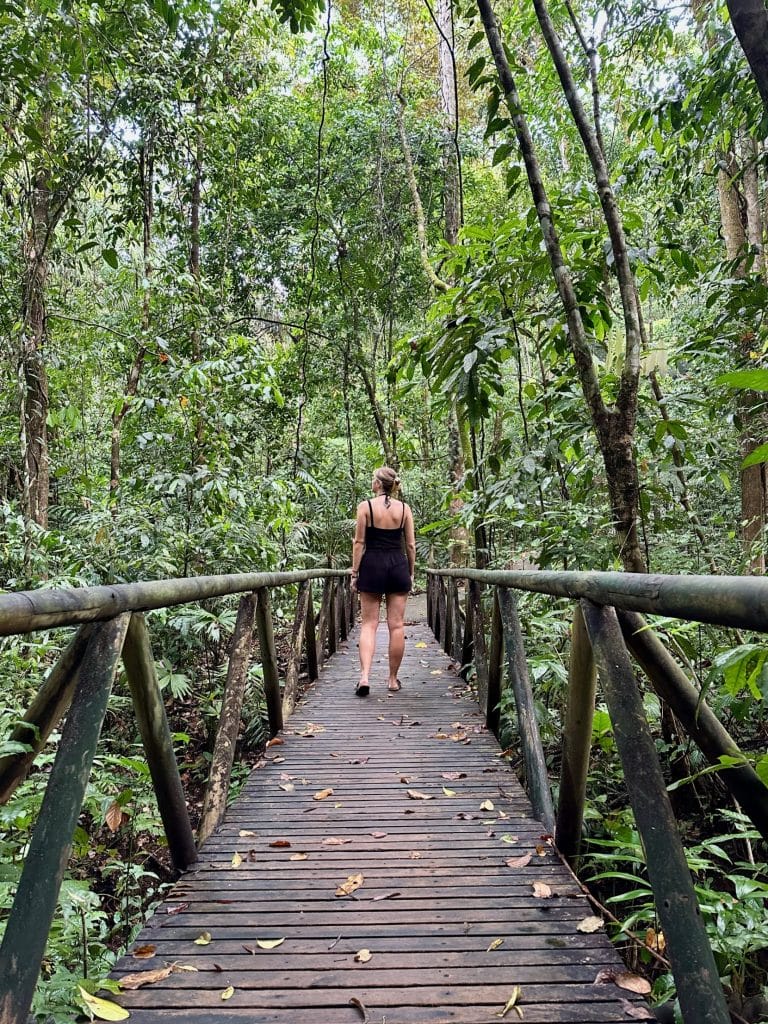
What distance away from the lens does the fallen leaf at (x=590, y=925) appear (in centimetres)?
170

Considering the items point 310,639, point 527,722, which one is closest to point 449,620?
point 310,639

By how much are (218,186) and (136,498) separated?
3.52 m

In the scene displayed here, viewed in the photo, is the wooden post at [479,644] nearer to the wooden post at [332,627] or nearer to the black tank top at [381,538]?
the black tank top at [381,538]

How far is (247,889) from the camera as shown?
6.65ft

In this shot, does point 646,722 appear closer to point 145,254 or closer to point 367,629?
point 367,629

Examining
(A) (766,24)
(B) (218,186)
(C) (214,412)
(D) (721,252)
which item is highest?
(B) (218,186)

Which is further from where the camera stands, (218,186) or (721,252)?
(218,186)

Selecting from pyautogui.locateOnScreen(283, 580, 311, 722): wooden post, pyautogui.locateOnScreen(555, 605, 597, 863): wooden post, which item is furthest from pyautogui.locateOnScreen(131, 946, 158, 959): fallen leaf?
pyautogui.locateOnScreen(283, 580, 311, 722): wooden post

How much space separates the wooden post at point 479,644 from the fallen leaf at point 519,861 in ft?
6.00

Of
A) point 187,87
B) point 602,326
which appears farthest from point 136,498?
point 602,326

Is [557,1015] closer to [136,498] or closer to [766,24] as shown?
[766,24]

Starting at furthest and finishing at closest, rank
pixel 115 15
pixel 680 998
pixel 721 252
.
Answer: pixel 721 252, pixel 115 15, pixel 680 998

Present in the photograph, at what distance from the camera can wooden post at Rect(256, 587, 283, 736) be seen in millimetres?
3180

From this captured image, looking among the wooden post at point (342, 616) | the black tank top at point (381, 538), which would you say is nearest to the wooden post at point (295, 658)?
the black tank top at point (381, 538)
